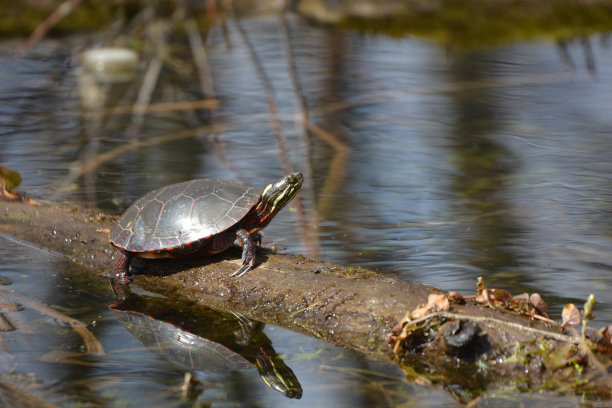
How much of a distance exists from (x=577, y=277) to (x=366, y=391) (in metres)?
1.73

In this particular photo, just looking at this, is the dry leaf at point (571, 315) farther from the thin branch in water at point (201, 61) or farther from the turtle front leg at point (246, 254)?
the thin branch in water at point (201, 61)

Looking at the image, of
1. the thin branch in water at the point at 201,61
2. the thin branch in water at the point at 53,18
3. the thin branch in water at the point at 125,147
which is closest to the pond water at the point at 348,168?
the thin branch in water at the point at 125,147

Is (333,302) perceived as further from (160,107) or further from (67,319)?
(160,107)

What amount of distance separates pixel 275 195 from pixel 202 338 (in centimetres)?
90

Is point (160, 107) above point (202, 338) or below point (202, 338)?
above

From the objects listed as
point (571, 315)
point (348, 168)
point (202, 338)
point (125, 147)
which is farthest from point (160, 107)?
point (571, 315)

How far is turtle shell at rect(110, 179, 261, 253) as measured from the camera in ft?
11.8

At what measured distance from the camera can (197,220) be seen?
365 centimetres

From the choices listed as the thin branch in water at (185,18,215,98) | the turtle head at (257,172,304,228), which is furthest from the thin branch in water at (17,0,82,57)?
the thin branch in water at (185,18,215,98)

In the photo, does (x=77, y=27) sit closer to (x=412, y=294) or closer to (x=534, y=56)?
(x=534, y=56)

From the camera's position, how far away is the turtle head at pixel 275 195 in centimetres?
379

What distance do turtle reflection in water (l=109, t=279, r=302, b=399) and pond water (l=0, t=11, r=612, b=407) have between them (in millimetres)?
59

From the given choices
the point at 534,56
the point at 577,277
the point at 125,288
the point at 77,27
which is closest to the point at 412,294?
the point at 577,277

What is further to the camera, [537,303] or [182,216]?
[182,216]
